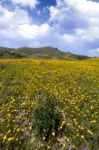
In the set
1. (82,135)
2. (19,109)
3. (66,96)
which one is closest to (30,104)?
(19,109)

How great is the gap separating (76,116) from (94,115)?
69 centimetres

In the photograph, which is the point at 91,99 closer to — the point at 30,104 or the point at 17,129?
the point at 30,104

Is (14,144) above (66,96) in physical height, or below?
below

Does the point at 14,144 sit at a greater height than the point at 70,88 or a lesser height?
lesser

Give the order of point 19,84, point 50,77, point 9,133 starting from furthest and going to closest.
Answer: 1. point 50,77
2. point 19,84
3. point 9,133

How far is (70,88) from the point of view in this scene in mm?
16188

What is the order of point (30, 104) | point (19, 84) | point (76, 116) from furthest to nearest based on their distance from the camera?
point (19, 84)
point (30, 104)
point (76, 116)

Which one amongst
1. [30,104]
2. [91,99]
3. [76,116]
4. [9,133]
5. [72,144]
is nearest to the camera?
[72,144]

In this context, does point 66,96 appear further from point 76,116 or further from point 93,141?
point 93,141

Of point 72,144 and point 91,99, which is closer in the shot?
point 72,144

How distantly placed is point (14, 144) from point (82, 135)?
2147mm

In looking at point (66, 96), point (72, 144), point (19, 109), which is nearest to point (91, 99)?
point (66, 96)

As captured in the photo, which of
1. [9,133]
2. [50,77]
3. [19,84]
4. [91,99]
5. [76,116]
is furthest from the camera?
[50,77]

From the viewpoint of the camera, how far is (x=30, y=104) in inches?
525
